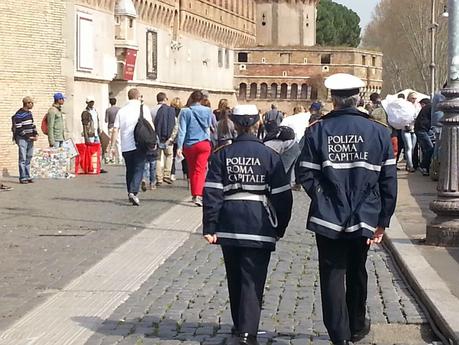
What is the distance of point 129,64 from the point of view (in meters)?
39.7

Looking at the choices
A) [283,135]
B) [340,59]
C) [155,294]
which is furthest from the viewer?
[340,59]

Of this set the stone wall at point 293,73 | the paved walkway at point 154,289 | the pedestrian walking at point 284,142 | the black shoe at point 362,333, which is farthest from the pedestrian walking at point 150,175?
the stone wall at point 293,73

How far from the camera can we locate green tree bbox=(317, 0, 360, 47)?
381 ft

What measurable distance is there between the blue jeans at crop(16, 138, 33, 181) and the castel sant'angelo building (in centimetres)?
392

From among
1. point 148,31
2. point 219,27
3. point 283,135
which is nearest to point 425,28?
point 219,27

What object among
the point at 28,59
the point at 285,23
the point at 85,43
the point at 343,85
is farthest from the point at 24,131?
the point at 285,23

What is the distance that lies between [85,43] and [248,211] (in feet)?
87.6

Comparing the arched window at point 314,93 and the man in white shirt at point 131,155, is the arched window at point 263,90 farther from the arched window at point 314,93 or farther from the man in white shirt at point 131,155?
the man in white shirt at point 131,155

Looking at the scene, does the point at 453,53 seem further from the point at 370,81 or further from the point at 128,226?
the point at 370,81

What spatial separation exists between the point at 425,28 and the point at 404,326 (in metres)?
74.8

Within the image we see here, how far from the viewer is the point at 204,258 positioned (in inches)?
417

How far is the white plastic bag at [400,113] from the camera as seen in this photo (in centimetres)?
2252

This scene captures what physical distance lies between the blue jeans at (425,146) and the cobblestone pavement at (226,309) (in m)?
10.5

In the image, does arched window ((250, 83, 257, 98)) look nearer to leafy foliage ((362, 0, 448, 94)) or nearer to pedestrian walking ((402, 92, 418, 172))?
leafy foliage ((362, 0, 448, 94))
